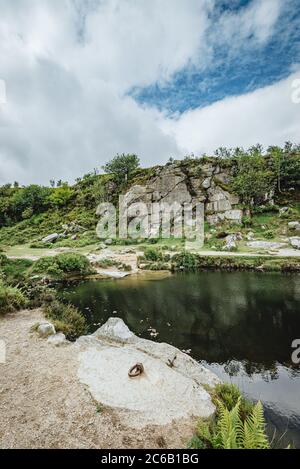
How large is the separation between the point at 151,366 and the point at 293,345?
661 centimetres

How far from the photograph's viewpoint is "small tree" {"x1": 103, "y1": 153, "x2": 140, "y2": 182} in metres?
64.8

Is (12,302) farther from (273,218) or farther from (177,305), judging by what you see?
(273,218)

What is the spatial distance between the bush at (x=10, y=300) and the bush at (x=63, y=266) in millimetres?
10473

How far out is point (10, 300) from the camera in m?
13.5

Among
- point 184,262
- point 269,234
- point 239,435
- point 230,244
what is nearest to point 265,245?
point 230,244

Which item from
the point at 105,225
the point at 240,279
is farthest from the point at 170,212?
the point at 240,279

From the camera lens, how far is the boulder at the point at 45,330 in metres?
10.2

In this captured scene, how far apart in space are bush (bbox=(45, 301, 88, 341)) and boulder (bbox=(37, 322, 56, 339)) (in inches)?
27.7

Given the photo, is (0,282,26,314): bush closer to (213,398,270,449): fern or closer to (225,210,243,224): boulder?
(213,398,270,449): fern

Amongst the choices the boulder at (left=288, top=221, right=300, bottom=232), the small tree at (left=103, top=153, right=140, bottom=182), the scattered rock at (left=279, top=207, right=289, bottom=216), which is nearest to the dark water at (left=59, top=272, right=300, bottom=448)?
the boulder at (left=288, top=221, right=300, bottom=232)

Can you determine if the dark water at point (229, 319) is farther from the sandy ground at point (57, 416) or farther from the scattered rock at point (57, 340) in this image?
the scattered rock at point (57, 340)

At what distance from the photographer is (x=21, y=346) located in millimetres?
9258

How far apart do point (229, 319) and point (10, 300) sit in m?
11.5

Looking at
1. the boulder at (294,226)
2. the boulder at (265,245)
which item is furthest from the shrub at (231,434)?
the boulder at (294,226)
